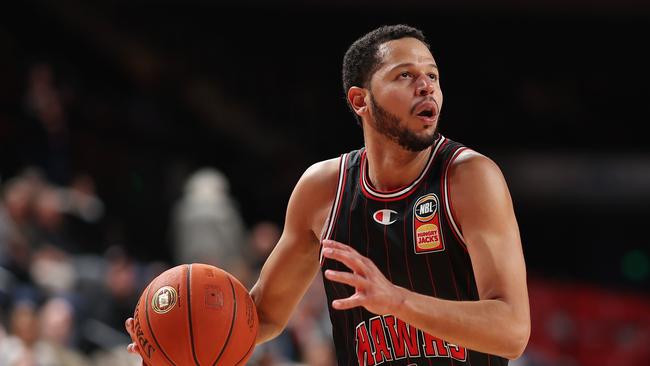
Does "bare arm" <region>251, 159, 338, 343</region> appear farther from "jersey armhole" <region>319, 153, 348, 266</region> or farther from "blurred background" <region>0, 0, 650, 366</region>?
"blurred background" <region>0, 0, 650, 366</region>

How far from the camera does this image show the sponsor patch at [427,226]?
3549mm

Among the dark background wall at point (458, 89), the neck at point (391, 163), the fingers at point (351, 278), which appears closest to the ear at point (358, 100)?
the neck at point (391, 163)

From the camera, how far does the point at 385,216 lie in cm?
372

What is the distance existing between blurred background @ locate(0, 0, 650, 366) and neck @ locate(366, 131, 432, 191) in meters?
6.41

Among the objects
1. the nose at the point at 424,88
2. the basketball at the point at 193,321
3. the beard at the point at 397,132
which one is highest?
the nose at the point at 424,88

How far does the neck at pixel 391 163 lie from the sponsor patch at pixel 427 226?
158 mm

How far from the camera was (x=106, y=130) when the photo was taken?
13.7 metres

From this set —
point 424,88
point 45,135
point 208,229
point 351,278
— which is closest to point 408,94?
point 424,88

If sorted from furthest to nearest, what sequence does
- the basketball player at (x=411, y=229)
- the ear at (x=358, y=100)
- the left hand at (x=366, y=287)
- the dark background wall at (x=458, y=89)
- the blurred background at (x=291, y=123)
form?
1. the dark background wall at (x=458, y=89)
2. the blurred background at (x=291, y=123)
3. the ear at (x=358, y=100)
4. the basketball player at (x=411, y=229)
5. the left hand at (x=366, y=287)

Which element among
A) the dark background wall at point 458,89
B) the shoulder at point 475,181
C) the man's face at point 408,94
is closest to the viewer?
the shoulder at point 475,181

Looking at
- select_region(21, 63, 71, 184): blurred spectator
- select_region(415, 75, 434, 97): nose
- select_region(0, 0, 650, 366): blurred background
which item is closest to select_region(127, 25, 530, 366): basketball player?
select_region(415, 75, 434, 97): nose

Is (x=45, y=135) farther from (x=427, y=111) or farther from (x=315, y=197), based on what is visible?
(x=427, y=111)

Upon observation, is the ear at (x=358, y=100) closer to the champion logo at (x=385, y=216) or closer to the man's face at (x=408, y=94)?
the man's face at (x=408, y=94)

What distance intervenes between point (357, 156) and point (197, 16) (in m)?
14.2
